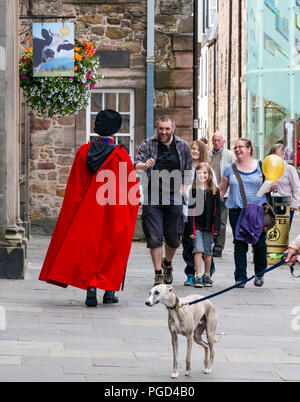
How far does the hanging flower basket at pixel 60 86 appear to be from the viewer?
12.3 meters

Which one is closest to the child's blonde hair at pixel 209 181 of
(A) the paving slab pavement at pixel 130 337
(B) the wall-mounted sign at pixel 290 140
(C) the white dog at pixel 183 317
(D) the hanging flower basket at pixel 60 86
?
(A) the paving slab pavement at pixel 130 337

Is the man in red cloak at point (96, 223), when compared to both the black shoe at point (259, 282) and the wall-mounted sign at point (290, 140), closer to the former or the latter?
the black shoe at point (259, 282)

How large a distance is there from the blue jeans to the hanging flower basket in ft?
Result: 9.98

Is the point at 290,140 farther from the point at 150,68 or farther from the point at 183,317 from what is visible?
the point at 183,317

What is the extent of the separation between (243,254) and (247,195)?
2.14 ft

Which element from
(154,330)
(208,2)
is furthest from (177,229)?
(208,2)

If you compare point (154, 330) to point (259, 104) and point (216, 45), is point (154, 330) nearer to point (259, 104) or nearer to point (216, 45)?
point (259, 104)

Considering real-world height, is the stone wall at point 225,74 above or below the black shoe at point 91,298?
above

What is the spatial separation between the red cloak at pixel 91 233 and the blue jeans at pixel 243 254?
2.06m

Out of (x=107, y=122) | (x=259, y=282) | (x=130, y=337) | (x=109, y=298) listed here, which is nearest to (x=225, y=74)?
(x=259, y=282)

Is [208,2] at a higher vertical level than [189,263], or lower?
higher

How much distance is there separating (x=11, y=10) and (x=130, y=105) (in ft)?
19.0
